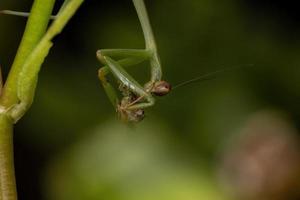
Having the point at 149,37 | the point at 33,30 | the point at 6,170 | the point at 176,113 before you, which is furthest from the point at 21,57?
the point at 176,113

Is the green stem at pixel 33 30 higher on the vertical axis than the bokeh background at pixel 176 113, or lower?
higher

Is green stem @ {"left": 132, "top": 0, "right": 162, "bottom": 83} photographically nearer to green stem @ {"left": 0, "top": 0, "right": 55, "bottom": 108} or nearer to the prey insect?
the prey insect

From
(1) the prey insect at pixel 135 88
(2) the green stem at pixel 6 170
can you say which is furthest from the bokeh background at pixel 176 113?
(2) the green stem at pixel 6 170

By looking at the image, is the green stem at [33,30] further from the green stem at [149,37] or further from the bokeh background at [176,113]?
the bokeh background at [176,113]

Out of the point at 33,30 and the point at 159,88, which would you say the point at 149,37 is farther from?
the point at 33,30

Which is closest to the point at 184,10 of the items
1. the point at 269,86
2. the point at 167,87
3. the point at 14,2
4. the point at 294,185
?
the point at 269,86

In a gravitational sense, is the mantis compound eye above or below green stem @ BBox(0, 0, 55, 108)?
below

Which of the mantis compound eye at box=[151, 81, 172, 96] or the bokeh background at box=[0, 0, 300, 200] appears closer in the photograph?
the mantis compound eye at box=[151, 81, 172, 96]

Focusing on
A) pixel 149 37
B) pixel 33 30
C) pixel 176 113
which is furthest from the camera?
pixel 176 113

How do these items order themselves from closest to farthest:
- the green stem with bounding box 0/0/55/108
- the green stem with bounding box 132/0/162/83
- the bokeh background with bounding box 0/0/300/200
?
1. the green stem with bounding box 0/0/55/108
2. the green stem with bounding box 132/0/162/83
3. the bokeh background with bounding box 0/0/300/200

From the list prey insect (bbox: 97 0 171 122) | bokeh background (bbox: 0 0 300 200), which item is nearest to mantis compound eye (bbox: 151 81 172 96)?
prey insect (bbox: 97 0 171 122)
